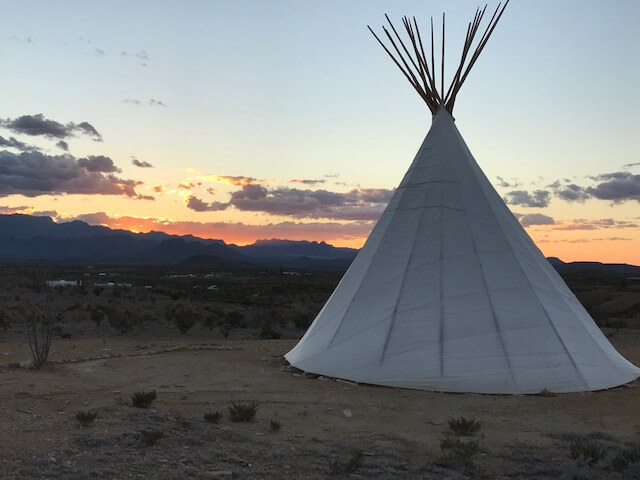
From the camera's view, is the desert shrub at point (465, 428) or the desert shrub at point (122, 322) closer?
the desert shrub at point (465, 428)

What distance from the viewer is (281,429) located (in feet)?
25.0

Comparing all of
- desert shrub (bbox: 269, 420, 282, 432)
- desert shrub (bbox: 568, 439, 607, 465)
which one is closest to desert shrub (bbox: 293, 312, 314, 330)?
desert shrub (bbox: 269, 420, 282, 432)

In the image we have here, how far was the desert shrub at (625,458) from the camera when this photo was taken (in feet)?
20.3

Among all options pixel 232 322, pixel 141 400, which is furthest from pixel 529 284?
pixel 232 322

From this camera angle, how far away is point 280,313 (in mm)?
26656

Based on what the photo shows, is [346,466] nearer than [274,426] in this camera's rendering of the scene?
Yes

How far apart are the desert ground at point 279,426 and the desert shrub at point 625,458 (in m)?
0.01

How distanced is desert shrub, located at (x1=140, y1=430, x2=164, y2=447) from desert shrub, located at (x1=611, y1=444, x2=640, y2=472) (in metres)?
4.89

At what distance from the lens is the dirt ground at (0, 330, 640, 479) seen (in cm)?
598

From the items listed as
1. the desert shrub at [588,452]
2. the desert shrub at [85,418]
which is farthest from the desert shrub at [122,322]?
the desert shrub at [588,452]

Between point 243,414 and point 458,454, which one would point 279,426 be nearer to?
point 243,414

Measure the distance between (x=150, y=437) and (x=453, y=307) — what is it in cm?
596

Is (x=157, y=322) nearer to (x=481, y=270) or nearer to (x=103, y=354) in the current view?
(x=103, y=354)

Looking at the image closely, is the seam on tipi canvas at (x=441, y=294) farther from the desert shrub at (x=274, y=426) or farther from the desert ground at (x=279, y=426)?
the desert shrub at (x=274, y=426)
